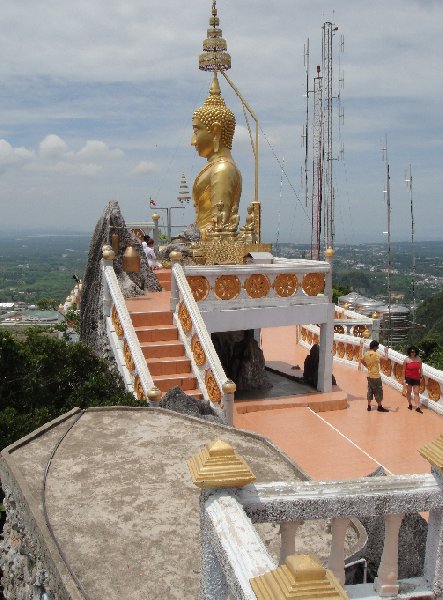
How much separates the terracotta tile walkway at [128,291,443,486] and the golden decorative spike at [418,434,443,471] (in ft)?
12.6

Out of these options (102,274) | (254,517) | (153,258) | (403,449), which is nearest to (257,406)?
(403,449)

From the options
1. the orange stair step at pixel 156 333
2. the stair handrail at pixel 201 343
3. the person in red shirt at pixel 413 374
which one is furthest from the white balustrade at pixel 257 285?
the person in red shirt at pixel 413 374

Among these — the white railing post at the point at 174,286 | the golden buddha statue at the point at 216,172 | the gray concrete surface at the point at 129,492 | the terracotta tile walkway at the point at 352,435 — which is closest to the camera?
the gray concrete surface at the point at 129,492

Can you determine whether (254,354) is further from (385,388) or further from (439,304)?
(439,304)

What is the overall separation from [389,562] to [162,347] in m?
6.28

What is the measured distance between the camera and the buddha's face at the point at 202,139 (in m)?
14.5

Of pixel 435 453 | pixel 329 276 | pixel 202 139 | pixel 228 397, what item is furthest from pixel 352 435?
pixel 202 139

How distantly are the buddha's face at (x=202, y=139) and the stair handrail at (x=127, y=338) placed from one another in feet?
17.6

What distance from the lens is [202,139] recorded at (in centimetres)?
1453

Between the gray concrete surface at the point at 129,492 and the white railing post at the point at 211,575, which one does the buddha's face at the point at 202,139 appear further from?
the white railing post at the point at 211,575

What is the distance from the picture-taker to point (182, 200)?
20.7 m

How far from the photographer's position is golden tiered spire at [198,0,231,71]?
14.9 metres

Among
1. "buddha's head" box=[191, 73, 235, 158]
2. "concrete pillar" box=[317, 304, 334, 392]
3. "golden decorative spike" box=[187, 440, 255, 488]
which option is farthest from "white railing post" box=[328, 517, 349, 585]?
"buddha's head" box=[191, 73, 235, 158]

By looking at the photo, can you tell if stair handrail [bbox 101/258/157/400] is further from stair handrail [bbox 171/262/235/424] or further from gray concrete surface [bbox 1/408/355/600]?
gray concrete surface [bbox 1/408/355/600]
